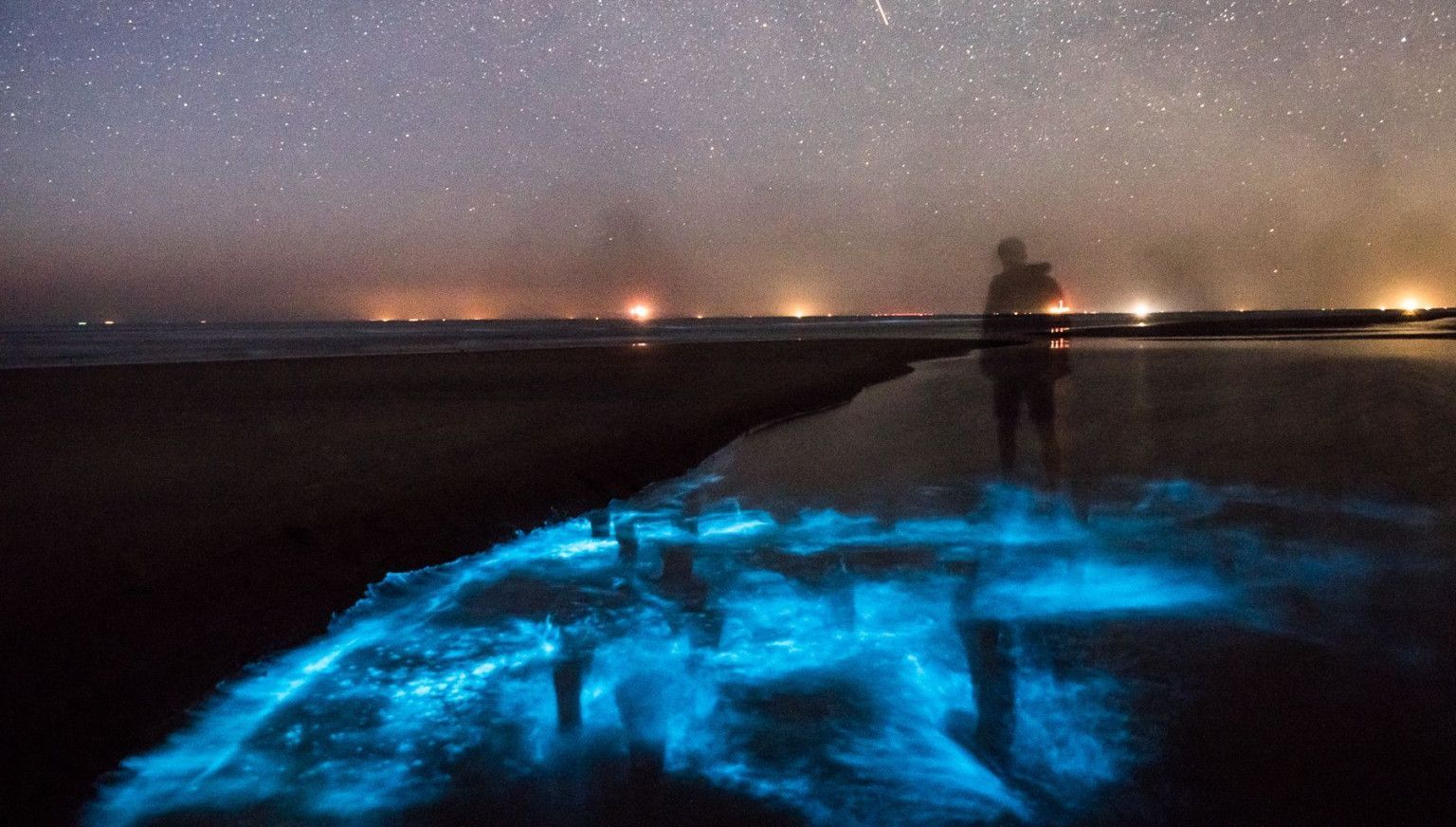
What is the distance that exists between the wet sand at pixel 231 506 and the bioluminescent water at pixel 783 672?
292 millimetres

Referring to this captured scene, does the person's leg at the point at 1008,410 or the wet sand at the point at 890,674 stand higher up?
the person's leg at the point at 1008,410

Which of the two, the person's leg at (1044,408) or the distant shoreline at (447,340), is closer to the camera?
the person's leg at (1044,408)

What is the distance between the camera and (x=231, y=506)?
5.97m

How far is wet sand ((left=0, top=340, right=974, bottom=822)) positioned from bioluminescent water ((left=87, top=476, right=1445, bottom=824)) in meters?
0.29

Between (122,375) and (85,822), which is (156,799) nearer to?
(85,822)

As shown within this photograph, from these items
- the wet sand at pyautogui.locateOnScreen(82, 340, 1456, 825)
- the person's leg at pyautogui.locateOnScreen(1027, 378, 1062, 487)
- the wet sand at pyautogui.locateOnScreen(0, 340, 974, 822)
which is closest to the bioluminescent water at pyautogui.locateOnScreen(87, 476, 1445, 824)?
the wet sand at pyautogui.locateOnScreen(82, 340, 1456, 825)

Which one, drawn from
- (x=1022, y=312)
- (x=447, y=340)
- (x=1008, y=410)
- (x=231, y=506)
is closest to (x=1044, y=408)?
(x=1008, y=410)

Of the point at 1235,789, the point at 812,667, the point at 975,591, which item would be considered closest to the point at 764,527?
the point at 975,591

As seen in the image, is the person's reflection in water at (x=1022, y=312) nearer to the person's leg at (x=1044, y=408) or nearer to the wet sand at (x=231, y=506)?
the person's leg at (x=1044, y=408)

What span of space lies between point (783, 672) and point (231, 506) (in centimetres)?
458

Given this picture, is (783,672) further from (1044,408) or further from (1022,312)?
(1022,312)

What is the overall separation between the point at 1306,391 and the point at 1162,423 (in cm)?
551

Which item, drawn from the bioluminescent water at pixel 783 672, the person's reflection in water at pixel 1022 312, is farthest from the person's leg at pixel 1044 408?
the bioluminescent water at pixel 783 672

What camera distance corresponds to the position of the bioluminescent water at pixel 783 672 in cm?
272
